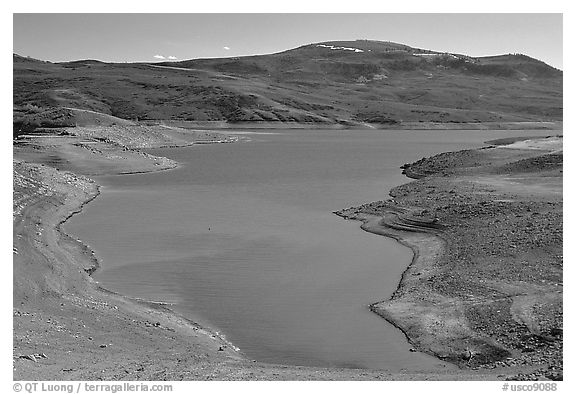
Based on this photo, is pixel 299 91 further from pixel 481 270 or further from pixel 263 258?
pixel 481 270

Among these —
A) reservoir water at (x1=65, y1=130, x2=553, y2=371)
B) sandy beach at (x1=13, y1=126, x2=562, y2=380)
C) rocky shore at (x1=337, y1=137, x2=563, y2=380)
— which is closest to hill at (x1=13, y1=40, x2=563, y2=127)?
reservoir water at (x1=65, y1=130, x2=553, y2=371)


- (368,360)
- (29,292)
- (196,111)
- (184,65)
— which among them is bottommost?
(368,360)

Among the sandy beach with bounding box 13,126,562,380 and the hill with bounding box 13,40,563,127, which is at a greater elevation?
the hill with bounding box 13,40,563,127

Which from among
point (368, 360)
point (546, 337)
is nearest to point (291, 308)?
point (368, 360)

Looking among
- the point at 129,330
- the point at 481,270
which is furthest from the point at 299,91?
the point at 129,330

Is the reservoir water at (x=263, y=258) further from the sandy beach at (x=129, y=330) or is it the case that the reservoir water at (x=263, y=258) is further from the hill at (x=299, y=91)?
the hill at (x=299, y=91)

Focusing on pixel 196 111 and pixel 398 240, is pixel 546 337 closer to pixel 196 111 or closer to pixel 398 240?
pixel 398 240

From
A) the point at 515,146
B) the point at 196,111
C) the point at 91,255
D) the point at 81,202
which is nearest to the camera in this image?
the point at 91,255

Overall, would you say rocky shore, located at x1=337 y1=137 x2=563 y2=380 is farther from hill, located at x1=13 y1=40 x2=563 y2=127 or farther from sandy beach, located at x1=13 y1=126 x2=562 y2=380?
hill, located at x1=13 y1=40 x2=563 y2=127
